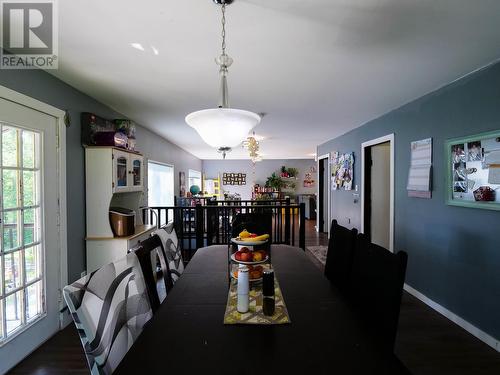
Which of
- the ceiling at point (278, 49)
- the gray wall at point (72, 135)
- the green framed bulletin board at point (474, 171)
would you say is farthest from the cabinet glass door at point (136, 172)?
the green framed bulletin board at point (474, 171)

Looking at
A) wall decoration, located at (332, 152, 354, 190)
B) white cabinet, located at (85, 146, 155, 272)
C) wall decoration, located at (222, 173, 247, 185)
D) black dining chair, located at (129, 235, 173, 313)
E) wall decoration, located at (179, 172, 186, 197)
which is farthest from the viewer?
wall decoration, located at (222, 173, 247, 185)

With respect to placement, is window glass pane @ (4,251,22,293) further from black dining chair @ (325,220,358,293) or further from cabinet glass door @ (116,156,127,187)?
black dining chair @ (325,220,358,293)

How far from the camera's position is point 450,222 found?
254 centimetres

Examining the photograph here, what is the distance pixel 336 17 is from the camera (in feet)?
4.86

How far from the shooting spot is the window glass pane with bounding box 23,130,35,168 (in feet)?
6.67

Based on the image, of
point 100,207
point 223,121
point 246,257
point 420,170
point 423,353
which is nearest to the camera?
point 223,121

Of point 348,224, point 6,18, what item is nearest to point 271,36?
point 6,18

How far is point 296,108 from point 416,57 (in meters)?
1.55

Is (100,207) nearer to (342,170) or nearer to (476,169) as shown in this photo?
(476,169)

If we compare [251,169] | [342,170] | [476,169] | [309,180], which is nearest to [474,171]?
[476,169]

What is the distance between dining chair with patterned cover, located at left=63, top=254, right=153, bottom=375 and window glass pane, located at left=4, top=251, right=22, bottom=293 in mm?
1155

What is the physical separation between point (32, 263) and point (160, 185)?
3.88 metres

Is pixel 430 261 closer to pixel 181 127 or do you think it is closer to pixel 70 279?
pixel 70 279

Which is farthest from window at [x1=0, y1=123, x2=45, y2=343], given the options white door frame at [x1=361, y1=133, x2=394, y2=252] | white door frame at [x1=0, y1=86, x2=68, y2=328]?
white door frame at [x1=361, y1=133, x2=394, y2=252]
